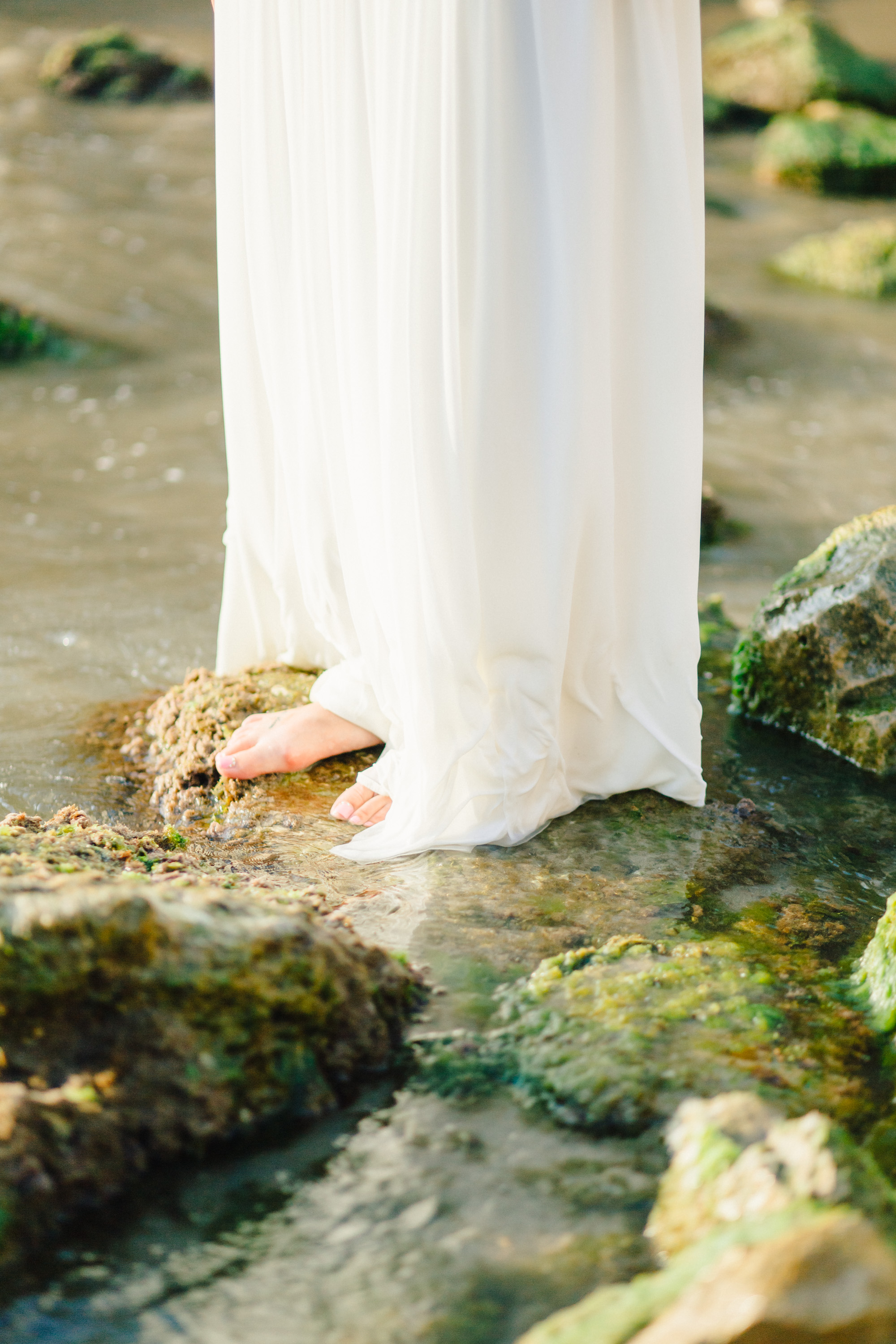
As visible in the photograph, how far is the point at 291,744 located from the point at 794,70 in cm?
1369

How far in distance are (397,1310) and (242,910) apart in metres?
0.60

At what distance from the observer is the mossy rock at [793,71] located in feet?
43.9

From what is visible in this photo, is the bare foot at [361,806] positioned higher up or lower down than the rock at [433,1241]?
higher up

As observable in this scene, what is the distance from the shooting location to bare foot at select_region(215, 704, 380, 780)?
2.67m

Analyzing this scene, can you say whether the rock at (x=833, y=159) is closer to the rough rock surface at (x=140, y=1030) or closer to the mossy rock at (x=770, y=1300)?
the rough rock surface at (x=140, y=1030)

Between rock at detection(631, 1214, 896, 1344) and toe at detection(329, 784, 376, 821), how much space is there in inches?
53.8

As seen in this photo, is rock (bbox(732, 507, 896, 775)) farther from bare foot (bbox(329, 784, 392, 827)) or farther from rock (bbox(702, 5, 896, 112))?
rock (bbox(702, 5, 896, 112))

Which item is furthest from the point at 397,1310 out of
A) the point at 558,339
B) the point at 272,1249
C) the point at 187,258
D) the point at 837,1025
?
the point at 187,258

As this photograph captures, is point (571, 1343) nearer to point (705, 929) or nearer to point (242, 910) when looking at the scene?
point (242, 910)

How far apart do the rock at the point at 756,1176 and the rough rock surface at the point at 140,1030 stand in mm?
513

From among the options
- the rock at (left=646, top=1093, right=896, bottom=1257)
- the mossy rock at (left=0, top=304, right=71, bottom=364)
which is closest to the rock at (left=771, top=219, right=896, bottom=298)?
the mossy rock at (left=0, top=304, right=71, bottom=364)

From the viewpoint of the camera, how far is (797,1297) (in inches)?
48.8

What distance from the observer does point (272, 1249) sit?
149 cm

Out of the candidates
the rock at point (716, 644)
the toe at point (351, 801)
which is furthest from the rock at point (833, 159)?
the toe at point (351, 801)
